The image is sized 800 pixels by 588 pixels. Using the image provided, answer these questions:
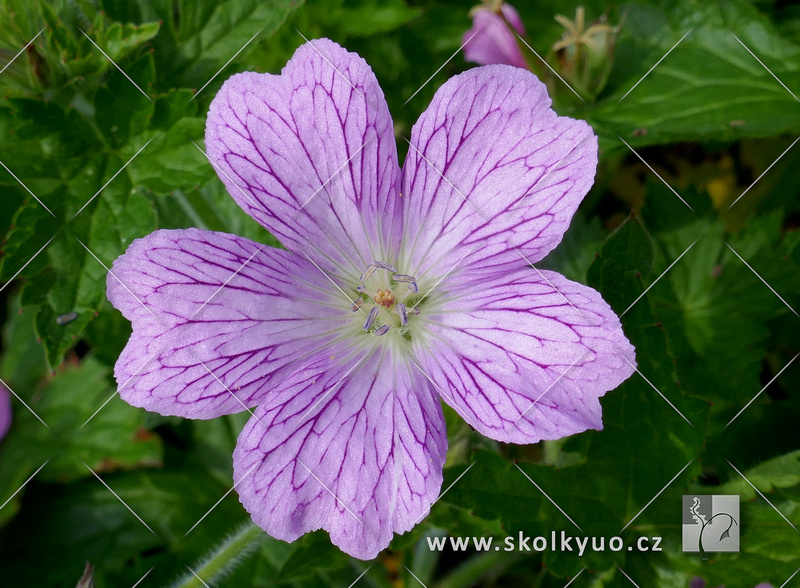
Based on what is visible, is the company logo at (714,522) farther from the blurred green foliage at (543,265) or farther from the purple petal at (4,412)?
the purple petal at (4,412)

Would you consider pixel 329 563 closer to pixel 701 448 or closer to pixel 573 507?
pixel 573 507

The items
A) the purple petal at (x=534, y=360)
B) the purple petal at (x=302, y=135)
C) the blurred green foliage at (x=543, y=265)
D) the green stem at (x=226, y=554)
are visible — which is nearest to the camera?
the purple petal at (x=534, y=360)

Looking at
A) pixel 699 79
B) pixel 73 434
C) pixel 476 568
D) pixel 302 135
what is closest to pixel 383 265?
pixel 302 135

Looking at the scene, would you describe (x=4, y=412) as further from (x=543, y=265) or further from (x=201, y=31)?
(x=543, y=265)

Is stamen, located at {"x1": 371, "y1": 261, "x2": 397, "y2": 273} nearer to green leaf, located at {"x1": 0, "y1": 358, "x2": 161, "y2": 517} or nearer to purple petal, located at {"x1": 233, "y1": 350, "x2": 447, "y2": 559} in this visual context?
purple petal, located at {"x1": 233, "y1": 350, "x2": 447, "y2": 559}

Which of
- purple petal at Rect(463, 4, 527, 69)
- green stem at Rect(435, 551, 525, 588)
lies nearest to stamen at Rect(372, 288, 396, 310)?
→ green stem at Rect(435, 551, 525, 588)

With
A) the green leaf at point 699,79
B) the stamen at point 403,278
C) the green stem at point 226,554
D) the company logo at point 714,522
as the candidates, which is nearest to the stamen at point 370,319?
the stamen at point 403,278
